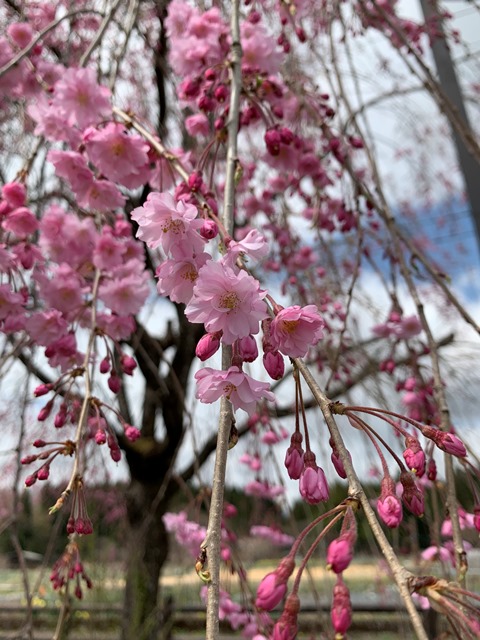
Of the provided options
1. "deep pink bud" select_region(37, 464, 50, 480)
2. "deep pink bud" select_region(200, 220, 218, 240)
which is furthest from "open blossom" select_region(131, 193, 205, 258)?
"deep pink bud" select_region(37, 464, 50, 480)

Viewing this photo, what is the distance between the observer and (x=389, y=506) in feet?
1.53

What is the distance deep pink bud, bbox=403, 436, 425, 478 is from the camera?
1.66ft

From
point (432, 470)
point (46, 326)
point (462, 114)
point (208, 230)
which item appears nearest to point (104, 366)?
point (46, 326)

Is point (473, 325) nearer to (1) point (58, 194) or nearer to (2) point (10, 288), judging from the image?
(2) point (10, 288)

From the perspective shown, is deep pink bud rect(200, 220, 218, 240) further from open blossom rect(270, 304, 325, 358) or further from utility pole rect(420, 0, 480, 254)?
utility pole rect(420, 0, 480, 254)

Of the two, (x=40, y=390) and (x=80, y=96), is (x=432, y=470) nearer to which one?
(x=40, y=390)

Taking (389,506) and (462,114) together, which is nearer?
(389,506)

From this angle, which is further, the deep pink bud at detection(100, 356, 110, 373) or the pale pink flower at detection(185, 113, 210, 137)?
the pale pink flower at detection(185, 113, 210, 137)

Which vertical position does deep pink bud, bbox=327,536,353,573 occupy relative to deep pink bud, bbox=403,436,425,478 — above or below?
below

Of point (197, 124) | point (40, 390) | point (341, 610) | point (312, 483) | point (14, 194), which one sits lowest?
point (341, 610)

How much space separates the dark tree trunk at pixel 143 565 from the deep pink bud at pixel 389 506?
2969 mm

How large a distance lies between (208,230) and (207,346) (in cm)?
15

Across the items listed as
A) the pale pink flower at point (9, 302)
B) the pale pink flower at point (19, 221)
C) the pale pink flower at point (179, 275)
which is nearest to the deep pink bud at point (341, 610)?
the pale pink flower at point (179, 275)

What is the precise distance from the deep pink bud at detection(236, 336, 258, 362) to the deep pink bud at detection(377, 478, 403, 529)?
18 centimetres
